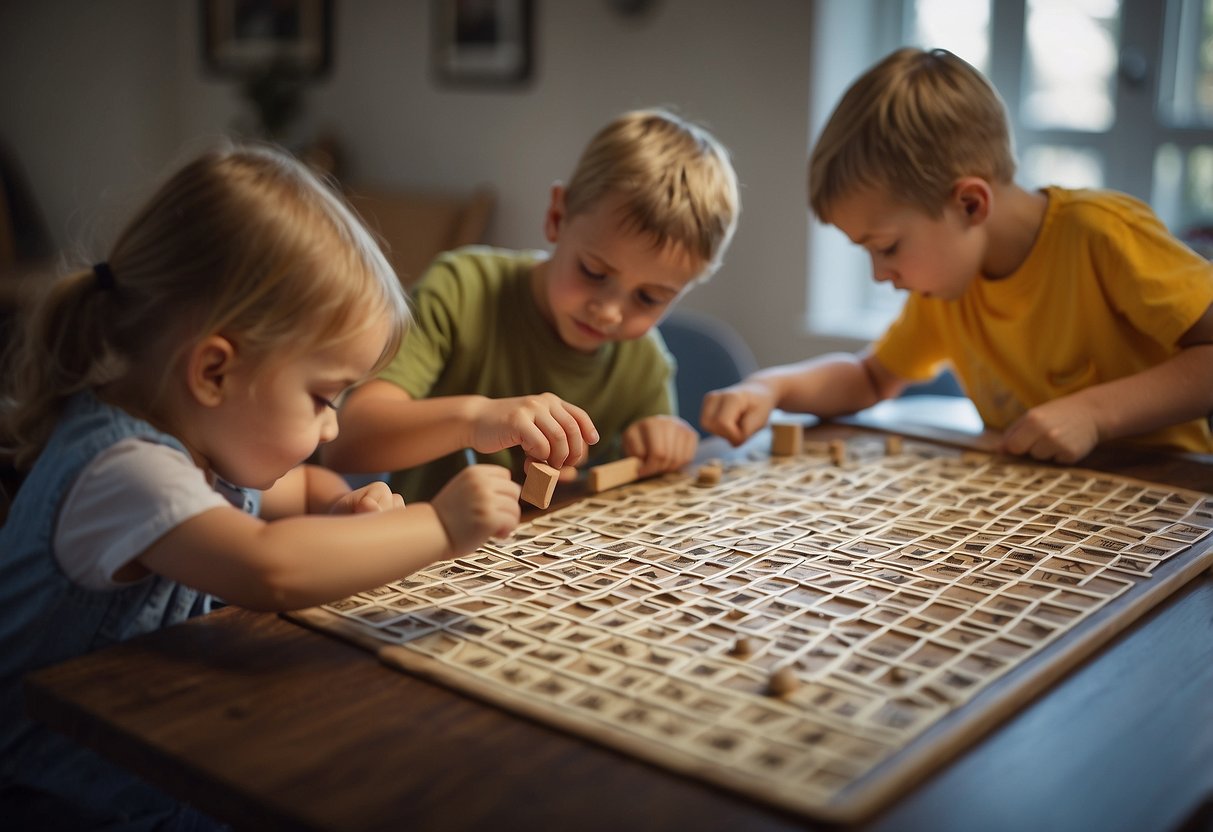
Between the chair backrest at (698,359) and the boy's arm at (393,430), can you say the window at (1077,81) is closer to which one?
the chair backrest at (698,359)

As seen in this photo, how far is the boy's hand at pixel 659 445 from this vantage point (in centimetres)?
143

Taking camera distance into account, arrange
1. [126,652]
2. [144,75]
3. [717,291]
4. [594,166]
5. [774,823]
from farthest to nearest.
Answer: [144,75] < [717,291] < [594,166] < [126,652] < [774,823]

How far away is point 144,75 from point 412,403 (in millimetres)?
4585

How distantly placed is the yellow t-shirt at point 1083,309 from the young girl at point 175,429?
102 cm

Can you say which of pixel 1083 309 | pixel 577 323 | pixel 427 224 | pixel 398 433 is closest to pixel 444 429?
pixel 398 433

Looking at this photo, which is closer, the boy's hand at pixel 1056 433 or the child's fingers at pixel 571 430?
the child's fingers at pixel 571 430

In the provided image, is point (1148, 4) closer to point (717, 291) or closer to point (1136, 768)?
point (717, 291)

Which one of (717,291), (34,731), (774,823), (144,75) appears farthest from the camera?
(144,75)

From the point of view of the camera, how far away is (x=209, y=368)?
1.02 meters

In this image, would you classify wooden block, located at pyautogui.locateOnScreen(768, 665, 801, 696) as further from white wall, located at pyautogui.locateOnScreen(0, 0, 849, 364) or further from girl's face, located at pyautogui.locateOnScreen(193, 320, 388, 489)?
white wall, located at pyautogui.locateOnScreen(0, 0, 849, 364)

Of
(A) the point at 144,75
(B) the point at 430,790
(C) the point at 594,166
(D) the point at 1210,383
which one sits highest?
(A) the point at 144,75

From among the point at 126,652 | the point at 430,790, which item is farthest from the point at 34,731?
the point at 430,790

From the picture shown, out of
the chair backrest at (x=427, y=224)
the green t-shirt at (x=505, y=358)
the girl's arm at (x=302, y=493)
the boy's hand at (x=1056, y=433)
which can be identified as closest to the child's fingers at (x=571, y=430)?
the girl's arm at (x=302, y=493)

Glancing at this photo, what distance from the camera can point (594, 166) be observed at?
160 cm
